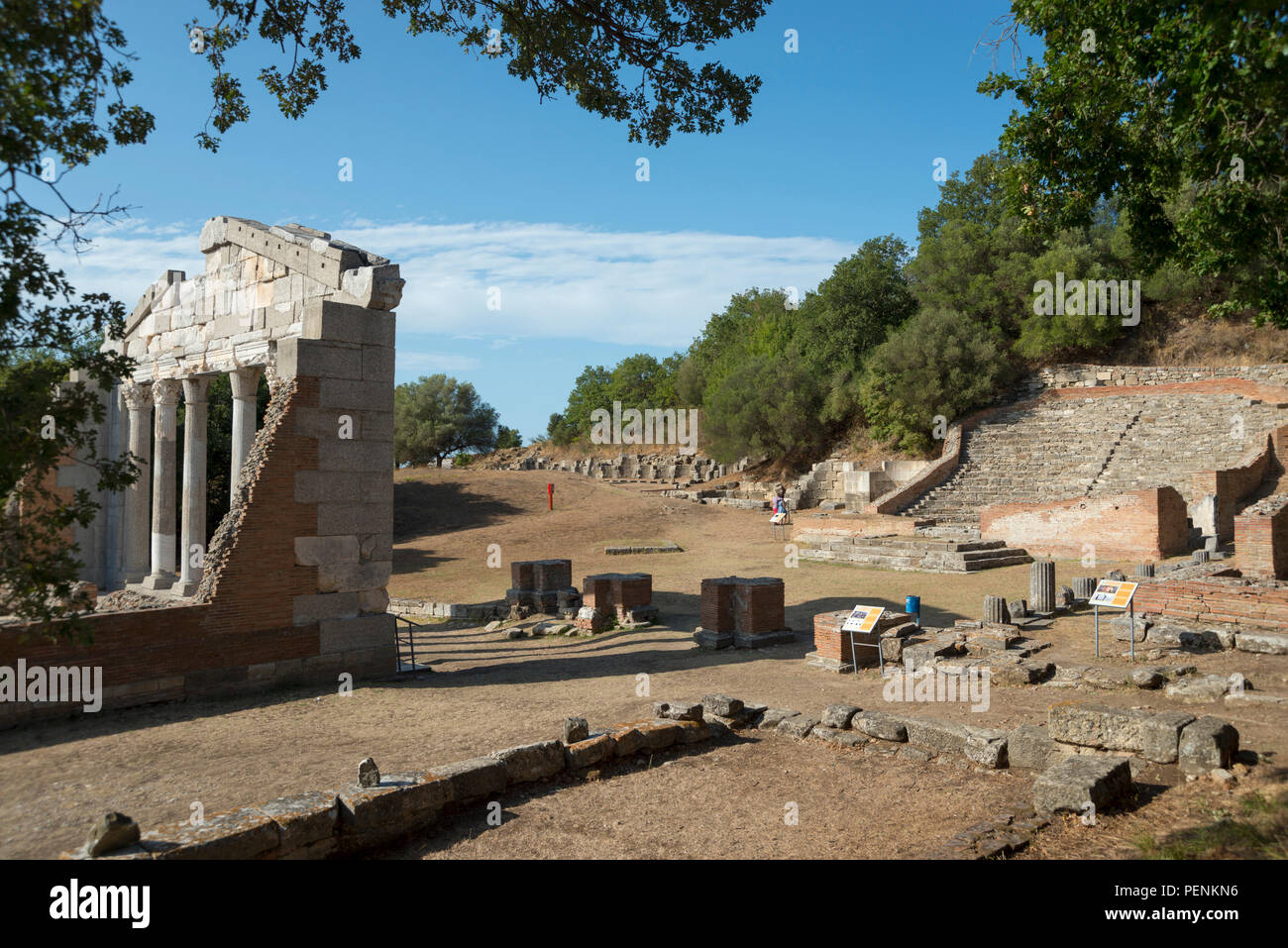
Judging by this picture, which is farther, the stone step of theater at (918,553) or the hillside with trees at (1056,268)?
the stone step of theater at (918,553)

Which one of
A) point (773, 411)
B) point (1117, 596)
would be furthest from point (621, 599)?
point (773, 411)

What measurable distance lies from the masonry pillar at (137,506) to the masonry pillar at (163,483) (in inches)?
20.2

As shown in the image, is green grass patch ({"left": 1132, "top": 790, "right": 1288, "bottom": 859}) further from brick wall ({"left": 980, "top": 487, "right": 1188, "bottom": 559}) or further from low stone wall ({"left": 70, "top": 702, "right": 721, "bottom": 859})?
brick wall ({"left": 980, "top": 487, "right": 1188, "bottom": 559})

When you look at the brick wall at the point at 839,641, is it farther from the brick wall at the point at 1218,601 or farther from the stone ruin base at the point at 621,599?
the stone ruin base at the point at 621,599

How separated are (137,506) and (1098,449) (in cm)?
2806

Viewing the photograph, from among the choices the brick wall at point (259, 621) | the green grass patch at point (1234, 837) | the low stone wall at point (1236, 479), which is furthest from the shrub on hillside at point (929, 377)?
the green grass patch at point (1234, 837)

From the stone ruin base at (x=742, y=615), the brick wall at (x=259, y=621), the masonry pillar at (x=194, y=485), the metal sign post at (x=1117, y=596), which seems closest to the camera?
the brick wall at (x=259, y=621)

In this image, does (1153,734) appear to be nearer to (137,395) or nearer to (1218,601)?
(1218,601)

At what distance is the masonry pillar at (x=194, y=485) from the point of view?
1559 centimetres

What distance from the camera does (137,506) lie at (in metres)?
17.2

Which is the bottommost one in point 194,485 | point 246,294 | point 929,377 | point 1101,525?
point 1101,525

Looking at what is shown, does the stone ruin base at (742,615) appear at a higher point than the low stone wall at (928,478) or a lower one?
lower

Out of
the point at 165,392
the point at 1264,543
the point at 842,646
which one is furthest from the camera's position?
the point at 165,392
